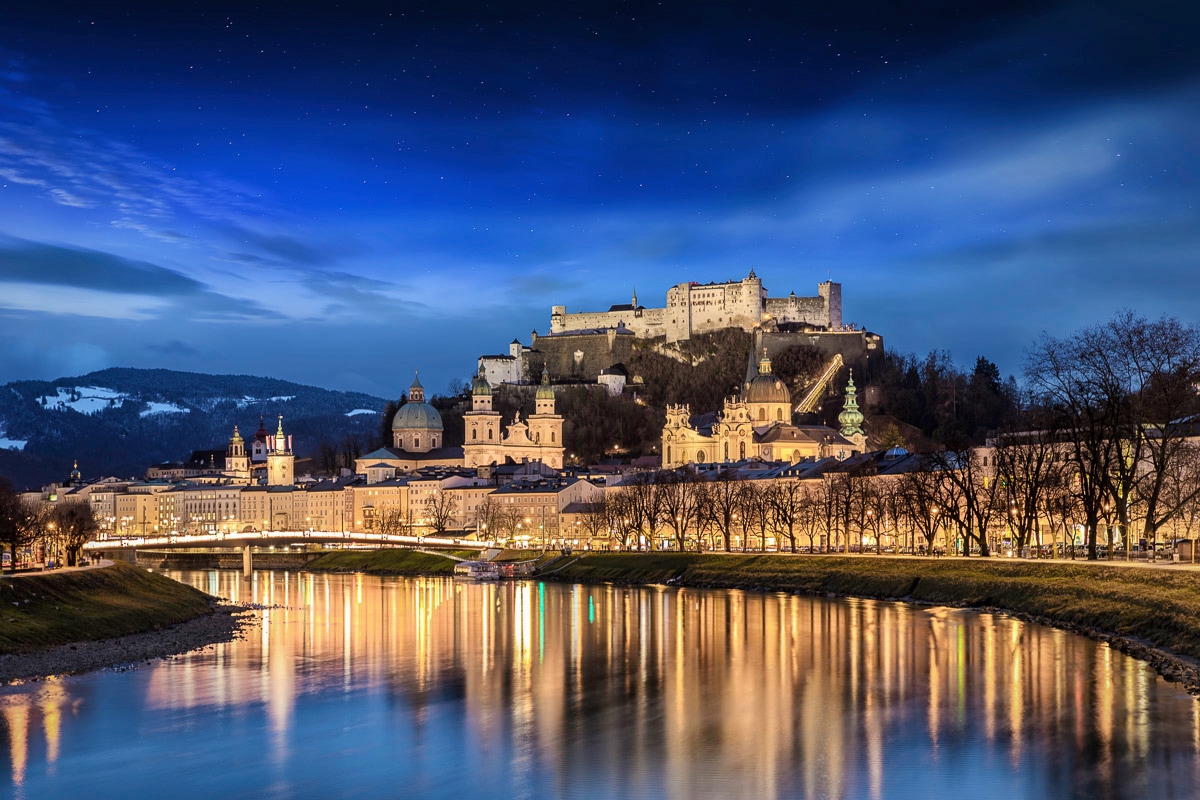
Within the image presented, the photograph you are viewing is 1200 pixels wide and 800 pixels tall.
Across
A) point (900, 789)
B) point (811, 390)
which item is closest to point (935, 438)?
point (811, 390)

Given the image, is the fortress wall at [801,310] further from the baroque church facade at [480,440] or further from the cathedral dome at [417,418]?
the cathedral dome at [417,418]

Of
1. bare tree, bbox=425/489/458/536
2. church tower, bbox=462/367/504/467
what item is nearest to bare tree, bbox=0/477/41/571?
bare tree, bbox=425/489/458/536

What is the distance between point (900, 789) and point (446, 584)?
6202cm

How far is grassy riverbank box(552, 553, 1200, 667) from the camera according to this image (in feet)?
131

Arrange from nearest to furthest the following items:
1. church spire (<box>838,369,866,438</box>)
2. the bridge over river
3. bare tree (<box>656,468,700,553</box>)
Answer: bare tree (<box>656,468,700,553</box>)
the bridge over river
church spire (<box>838,369,866,438</box>)

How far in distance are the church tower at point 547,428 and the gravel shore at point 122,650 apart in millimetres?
97851

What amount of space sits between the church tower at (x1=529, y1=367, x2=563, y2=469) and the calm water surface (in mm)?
103133

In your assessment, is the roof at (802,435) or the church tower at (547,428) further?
the church tower at (547,428)

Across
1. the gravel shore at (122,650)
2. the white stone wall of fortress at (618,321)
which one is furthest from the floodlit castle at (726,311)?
the gravel shore at (122,650)

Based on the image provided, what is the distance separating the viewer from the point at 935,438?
12681 centimetres

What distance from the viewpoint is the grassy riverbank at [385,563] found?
99125 millimetres

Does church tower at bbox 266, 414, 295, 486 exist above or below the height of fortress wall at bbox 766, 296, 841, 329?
below

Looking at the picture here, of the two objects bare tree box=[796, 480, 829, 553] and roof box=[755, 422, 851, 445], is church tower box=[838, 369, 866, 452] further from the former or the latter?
bare tree box=[796, 480, 829, 553]

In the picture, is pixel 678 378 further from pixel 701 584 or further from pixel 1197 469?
pixel 1197 469
